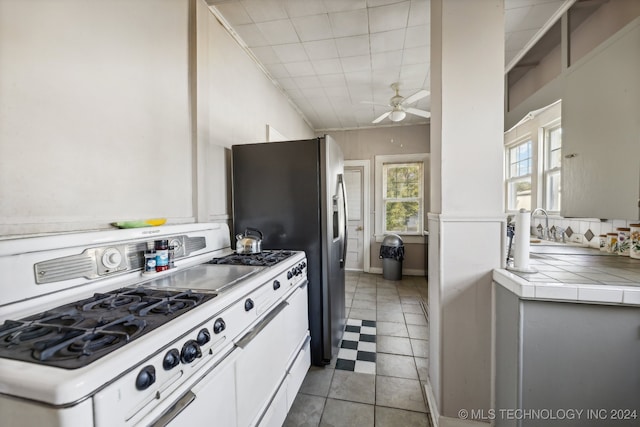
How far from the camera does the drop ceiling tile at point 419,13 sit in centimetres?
202

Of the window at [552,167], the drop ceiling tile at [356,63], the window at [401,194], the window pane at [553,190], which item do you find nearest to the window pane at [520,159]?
the window at [552,167]

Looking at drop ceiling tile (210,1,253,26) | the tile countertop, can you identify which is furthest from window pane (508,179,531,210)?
drop ceiling tile (210,1,253,26)

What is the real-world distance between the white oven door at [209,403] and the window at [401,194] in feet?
13.9

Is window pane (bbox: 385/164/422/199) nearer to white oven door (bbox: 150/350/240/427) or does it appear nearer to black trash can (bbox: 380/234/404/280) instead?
black trash can (bbox: 380/234/404/280)

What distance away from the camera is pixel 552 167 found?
2.79 metres

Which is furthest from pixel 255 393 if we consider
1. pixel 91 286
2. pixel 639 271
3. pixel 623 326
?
pixel 639 271

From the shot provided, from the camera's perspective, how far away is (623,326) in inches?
43.4

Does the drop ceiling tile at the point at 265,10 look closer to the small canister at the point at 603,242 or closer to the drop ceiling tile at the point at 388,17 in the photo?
the drop ceiling tile at the point at 388,17

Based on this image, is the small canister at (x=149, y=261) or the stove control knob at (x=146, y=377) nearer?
the stove control knob at (x=146, y=377)

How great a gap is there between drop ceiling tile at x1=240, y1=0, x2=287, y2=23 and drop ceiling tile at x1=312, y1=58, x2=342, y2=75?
0.73 metres

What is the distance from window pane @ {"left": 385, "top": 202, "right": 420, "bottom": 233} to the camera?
194 inches

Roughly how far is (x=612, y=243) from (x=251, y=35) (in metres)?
3.14

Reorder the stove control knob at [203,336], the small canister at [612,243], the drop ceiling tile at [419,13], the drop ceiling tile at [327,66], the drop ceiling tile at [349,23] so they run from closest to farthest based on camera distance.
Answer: the stove control knob at [203,336] → the small canister at [612,243] → the drop ceiling tile at [419,13] → the drop ceiling tile at [349,23] → the drop ceiling tile at [327,66]

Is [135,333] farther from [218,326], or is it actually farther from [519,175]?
[519,175]
